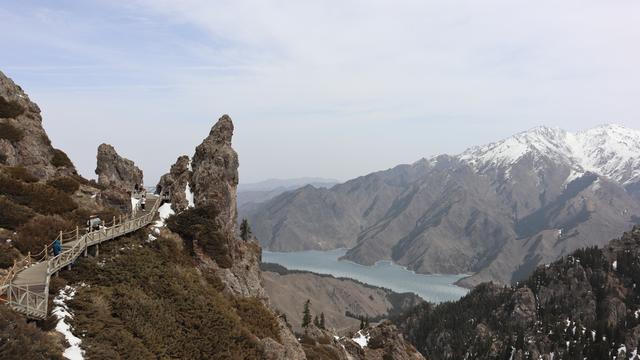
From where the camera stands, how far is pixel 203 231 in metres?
51.4

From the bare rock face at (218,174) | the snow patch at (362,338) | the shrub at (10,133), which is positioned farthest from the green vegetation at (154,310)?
the snow patch at (362,338)

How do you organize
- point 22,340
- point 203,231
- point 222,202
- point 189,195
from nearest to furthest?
point 22,340, point 203,231, point 222,202, point 189,195

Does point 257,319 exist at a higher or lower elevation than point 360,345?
higher

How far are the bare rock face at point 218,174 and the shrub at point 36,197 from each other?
15.4m

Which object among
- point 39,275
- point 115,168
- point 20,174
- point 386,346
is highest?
point 115,168


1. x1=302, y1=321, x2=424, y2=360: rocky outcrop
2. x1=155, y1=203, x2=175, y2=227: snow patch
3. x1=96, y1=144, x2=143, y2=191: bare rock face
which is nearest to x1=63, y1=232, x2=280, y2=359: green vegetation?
x1=155, y1=203, x2=175, y2=227: snow patch

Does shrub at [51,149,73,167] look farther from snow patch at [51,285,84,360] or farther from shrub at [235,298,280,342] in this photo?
snow patch at [51,285,84,360]

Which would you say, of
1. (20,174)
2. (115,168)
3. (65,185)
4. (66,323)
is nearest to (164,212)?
(65,185)

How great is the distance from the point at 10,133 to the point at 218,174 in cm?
2517

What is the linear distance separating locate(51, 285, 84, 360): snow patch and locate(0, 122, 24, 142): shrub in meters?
35.0

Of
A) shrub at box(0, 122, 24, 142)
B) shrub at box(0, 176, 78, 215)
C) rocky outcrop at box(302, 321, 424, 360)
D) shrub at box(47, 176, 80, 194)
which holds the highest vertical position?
shrub at box(0, 122, 24, 142)

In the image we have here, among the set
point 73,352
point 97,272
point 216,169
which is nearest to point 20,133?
point 216,169

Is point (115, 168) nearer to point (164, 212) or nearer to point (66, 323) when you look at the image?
point (164, 212)

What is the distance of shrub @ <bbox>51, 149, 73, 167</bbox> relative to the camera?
2405 inches
